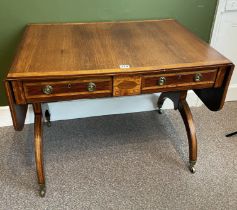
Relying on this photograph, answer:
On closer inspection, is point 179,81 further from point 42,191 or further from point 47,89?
point 42,191

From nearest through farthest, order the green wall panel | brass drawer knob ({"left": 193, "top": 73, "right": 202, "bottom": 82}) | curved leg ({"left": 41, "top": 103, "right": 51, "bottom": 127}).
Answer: brass drawer knob ({"left": 193, "top": 73, "right": 202, "bottom": 82}) → the green wall panel → curved leg ({"left": 41, "top": 103, "right": 51, "bottom": 127})

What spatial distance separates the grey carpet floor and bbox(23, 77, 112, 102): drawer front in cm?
60

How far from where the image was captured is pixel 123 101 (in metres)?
2.00

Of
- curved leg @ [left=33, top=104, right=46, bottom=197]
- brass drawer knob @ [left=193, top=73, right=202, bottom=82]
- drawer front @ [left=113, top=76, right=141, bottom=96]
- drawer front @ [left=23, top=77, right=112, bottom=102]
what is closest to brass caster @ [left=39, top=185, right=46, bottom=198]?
curved leg @ [left=33, top=104, right=46, bottom=197]

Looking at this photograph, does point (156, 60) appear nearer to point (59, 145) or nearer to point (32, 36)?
point (32, 36)

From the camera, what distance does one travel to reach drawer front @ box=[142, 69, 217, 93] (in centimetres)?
119

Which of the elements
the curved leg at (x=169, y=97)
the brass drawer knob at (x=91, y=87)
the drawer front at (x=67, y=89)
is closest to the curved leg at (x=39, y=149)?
the drawer front at (x=67, y=89)

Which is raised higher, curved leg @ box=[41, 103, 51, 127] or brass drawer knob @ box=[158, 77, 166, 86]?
brass drawer knob @ box=[158, 77, 166, 86]

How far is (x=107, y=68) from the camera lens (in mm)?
1123

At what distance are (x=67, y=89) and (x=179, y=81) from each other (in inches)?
20.8

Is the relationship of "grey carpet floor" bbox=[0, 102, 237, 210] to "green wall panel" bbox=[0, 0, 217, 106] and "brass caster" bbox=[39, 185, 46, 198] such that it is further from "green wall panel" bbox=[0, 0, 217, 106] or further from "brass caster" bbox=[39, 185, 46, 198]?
"green wall panel" bbox=[0, 0, 217, 106]

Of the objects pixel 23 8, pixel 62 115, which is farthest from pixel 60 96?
pixel 62 115

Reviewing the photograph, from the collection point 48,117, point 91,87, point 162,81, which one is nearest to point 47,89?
point 91,87

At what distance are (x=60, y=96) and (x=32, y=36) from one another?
1.62 ft
